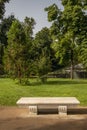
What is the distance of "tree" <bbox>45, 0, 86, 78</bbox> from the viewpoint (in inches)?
1474

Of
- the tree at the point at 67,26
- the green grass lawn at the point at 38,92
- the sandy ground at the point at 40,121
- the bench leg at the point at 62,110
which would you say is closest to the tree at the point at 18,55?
the green grass lawn at the point at 38,92

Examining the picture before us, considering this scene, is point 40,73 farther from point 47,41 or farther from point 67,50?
point 47,41

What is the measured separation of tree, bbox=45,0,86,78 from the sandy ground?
83.2 ft

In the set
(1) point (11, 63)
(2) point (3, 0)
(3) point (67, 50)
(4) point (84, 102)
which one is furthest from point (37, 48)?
(4) point (84, 102)

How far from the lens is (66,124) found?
10.7m

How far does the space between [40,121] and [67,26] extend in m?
29.4

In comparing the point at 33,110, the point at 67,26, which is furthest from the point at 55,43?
the point at 33,110

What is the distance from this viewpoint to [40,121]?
11250 millimetres

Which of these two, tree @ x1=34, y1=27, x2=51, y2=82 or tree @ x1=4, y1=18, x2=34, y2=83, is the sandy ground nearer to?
tree @ x1=4, y1=18, x2=34, y2=83

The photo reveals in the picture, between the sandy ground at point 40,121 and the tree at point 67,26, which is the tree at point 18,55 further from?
the sandy ground at point 40,121

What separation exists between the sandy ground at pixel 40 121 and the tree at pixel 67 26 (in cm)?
2535

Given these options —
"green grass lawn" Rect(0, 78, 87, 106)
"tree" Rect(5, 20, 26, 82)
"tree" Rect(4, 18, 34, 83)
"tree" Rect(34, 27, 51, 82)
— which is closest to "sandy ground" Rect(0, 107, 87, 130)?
"green grass lawn" Rect(0, 78, 87, 106)

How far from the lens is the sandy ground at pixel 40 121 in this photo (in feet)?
33.7

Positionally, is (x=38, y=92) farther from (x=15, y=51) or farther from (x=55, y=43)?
(x=55, y=43)
